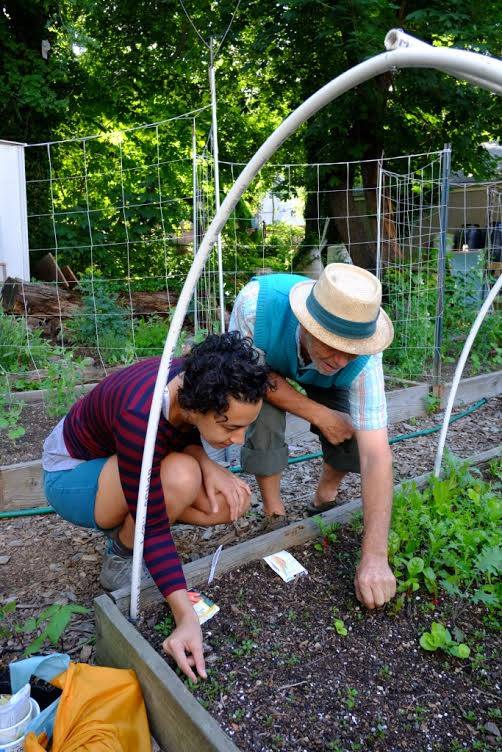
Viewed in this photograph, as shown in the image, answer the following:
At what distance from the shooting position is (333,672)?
158 cm

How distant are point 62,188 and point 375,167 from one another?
18.9 ft

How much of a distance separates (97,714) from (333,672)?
64 centimetres

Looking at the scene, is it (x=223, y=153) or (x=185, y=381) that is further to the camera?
(x=223, y=153)

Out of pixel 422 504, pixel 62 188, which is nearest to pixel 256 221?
pixel 62 188

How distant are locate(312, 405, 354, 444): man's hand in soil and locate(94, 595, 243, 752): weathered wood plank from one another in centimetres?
98

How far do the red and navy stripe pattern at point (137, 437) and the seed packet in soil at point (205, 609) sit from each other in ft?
0.83

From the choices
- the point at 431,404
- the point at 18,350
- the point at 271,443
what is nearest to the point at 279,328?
the point at 271,443

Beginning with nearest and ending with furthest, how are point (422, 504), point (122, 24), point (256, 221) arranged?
point (422, 504), point (122, 24), point (256, 221)

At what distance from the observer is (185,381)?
4.99ft

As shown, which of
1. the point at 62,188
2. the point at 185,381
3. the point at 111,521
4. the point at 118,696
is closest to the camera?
the point at 118,696

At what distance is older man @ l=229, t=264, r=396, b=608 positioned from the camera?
5.54 ft

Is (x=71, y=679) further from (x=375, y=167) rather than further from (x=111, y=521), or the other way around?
(x=375, y=167)

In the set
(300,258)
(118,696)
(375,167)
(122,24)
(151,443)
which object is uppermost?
(122,24)

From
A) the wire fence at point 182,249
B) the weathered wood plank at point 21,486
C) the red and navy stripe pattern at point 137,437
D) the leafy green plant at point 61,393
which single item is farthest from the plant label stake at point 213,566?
the wire fence at point 182,249
